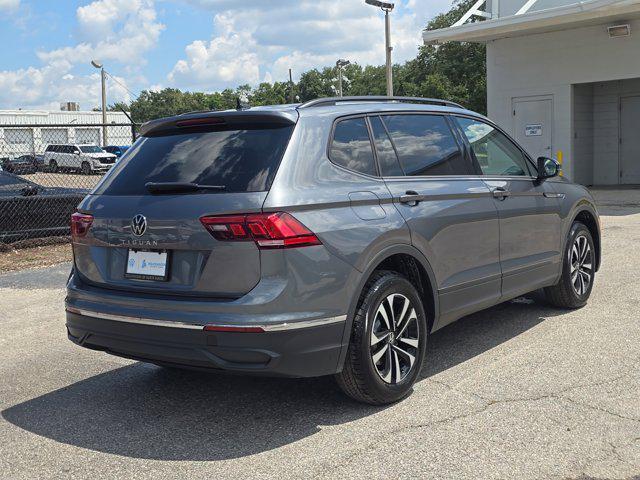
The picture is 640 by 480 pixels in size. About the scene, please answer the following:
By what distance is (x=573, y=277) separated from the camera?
6.54m

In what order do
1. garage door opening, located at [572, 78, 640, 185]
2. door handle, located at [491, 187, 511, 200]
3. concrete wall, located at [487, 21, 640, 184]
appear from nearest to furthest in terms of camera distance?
1. door handle, located at [491, 187, 511, 200]
2. concrete wall, located at [487, 21, 640, 184]
3. garage door opening, located at [572, 78, 640, 185]

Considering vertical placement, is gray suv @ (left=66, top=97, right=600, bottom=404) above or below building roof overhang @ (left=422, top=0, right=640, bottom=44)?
below

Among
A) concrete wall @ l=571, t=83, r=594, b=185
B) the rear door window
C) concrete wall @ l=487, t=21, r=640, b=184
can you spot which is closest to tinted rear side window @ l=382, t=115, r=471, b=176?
the rear door window

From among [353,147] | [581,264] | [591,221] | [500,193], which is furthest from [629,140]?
[353,147]

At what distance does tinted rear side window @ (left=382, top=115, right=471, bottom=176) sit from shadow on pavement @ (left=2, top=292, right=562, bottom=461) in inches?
54.0

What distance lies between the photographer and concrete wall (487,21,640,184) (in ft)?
61.0

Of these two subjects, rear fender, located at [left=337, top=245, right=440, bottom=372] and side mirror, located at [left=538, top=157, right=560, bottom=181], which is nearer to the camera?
rear fender, located at [left=337, top=245, right=440, bottom=372]

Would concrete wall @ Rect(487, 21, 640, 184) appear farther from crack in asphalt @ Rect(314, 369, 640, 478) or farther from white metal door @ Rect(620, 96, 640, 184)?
crack in asphalt @ Rect(314, 369, 640, 478)

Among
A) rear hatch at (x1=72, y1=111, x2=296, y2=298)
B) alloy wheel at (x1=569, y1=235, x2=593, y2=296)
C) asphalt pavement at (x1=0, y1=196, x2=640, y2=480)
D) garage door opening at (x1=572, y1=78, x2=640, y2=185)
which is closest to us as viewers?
asphalt pavement at (x1=0, y1=196, x2=640, y2=480)

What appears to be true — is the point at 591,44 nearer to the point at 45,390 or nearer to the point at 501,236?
the point at 501,236

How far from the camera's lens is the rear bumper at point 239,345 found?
3749 mm

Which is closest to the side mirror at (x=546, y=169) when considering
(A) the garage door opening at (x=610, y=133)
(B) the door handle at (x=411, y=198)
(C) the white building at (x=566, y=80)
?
(B) the door handle at (x=411, y=198)

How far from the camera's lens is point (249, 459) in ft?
12.2

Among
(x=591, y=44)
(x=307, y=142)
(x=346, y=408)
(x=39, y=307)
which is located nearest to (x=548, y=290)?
(x=346, y=408)
